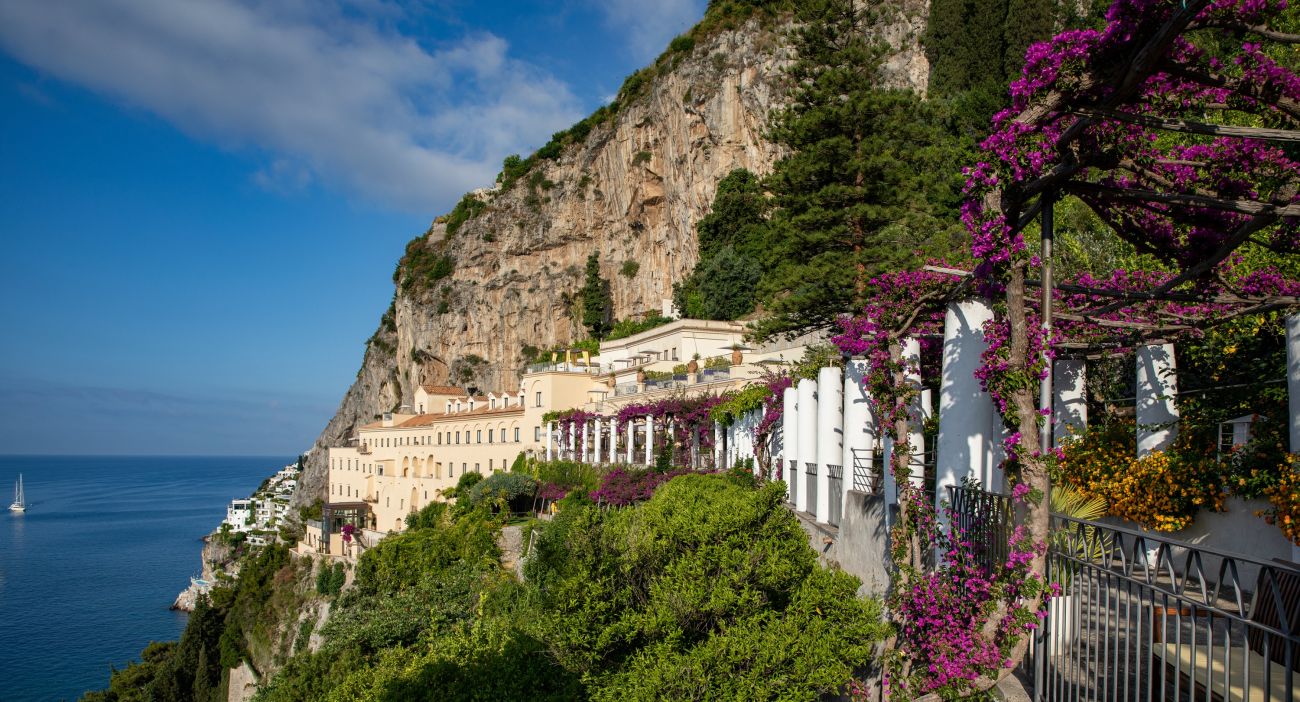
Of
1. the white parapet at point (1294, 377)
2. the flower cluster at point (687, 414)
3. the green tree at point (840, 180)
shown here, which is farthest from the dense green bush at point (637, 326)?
the white parapet at point (1294, 377)

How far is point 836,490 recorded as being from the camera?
10.9 m

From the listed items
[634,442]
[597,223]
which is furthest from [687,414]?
[597,223]

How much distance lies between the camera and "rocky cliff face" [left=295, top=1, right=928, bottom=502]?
50.8 metres

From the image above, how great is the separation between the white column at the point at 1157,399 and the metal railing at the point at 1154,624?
170 centimetres

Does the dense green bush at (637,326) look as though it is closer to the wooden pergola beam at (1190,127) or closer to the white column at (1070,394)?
the white column at (1070,394)

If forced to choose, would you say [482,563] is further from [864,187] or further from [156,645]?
[156,645]

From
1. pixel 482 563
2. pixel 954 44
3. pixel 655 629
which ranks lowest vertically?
pixel 482 563

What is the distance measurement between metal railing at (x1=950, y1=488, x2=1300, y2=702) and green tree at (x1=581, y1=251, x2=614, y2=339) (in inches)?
2151

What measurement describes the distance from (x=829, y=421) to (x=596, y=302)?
50.4m

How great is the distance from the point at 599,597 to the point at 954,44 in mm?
41003

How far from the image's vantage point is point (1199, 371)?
31.0ft

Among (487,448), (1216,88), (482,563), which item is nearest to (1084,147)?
(1216,88)

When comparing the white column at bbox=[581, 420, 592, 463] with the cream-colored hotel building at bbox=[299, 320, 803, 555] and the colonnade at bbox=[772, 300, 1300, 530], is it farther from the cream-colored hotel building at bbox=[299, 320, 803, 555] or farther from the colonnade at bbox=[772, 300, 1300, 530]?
the colonnade at bbox=[772, 300, 1300, 530]

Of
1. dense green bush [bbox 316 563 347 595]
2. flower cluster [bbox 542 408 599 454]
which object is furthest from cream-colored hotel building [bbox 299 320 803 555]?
dense green bush [bbox 316 563 347 595]
